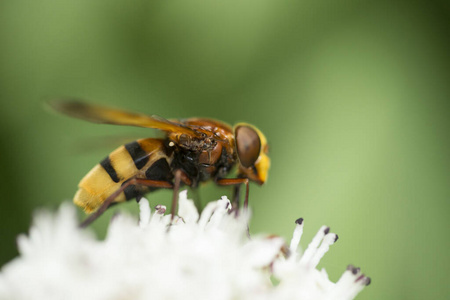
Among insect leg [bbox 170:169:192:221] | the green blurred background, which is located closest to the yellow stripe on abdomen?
insect leg [bbox 170:169:192:221]

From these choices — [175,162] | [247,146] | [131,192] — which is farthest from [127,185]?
[247,146]

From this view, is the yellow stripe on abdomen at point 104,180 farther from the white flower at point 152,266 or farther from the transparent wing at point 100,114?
the white flower at point 152,266

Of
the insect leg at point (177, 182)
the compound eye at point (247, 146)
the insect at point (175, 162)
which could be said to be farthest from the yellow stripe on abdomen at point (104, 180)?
the compound eye at point (247, 146)

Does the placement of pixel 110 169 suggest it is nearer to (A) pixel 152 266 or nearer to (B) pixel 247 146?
(B) pixel 247 146

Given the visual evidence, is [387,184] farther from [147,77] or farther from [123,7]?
[123,7]

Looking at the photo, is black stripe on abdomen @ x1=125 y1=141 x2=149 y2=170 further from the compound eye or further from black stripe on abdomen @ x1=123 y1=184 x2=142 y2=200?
the compound eye

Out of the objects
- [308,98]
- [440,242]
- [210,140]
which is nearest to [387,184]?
[440,242]
